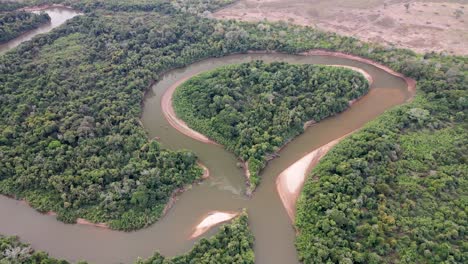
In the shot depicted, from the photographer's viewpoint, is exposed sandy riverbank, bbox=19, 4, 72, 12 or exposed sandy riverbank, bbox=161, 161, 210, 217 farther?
exposed sandy riverbank, bbox=19, 4, 72, 12

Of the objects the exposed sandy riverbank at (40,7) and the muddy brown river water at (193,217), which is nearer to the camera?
the muddy brown river water at (193,217)

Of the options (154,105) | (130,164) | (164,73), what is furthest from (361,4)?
(130,164)

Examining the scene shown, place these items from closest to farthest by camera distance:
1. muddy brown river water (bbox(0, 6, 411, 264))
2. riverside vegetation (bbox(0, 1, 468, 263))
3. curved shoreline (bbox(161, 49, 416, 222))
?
riverside vegetation (bbox(0, 1, 468, 263)) < muddy brown river water (bbox(0, 6, 411, 264)) < curved shoreline (bbox(161, 49, 416, 222))

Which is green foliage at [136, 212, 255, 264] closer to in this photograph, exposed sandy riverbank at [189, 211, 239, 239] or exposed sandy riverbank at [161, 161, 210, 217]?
exposed sandy riverbank at [189, 211, 239, 239]

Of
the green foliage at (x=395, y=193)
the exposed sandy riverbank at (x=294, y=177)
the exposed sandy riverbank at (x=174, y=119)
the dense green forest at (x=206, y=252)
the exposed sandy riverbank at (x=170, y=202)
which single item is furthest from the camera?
the exposed sandy riverbank at (x=174, y=119)

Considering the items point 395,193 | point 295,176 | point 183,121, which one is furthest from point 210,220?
point 395,193

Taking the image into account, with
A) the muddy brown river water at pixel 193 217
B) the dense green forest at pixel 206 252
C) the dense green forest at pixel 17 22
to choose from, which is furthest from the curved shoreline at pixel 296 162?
the dense green forest at pixel 17 22

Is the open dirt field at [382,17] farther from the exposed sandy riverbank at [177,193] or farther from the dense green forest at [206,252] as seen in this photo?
the dense green forest at [206,252]

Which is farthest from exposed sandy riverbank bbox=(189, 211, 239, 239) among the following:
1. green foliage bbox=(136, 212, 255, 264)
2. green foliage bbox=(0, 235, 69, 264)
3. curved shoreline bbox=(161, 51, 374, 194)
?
green foliage bbox=(0, 235, 69, 264)
